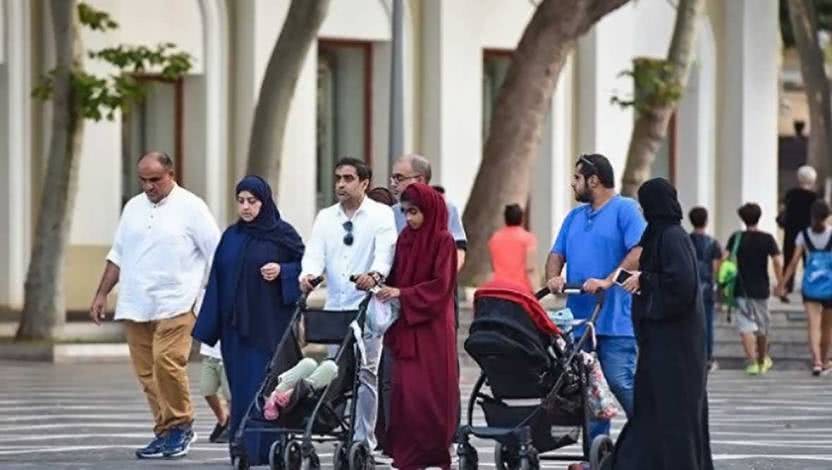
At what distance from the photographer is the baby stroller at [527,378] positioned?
51.9ft

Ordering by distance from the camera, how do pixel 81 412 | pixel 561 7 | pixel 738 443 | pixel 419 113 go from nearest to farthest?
1. pixel 738 443
2. pixel 81 412
3. pixel 561 7
4. pixel 419 113

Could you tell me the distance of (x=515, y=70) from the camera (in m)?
33.3

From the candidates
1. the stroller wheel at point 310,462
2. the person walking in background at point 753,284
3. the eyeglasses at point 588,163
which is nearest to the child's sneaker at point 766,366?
the person walking in background at point 753,284

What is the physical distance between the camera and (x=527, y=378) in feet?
52.2

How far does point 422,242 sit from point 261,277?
1.27m

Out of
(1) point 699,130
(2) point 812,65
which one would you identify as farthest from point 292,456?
(2) point 812,65

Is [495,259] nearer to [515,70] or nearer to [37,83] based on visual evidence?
[515,70]

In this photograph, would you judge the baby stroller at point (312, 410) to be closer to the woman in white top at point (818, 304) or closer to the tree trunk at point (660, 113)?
the woman in white top at point (818, 304)

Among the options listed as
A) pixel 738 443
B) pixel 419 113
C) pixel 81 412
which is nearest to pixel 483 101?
pixel 419 113

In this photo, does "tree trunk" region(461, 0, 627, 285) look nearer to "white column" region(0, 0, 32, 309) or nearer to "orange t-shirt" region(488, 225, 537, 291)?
"orange t-shirt" region(488, 225, 537, 291)

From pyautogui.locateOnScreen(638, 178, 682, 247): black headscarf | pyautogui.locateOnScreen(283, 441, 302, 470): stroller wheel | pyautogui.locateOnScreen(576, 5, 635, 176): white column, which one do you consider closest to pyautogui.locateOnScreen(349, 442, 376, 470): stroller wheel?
pyautogui.locateOnScreen(283, 441, 302, 470): stroller wheel

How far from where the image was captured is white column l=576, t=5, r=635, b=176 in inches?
1606

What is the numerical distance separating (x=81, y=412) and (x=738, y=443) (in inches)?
220

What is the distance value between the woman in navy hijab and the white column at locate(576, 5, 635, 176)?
23.5 metres
